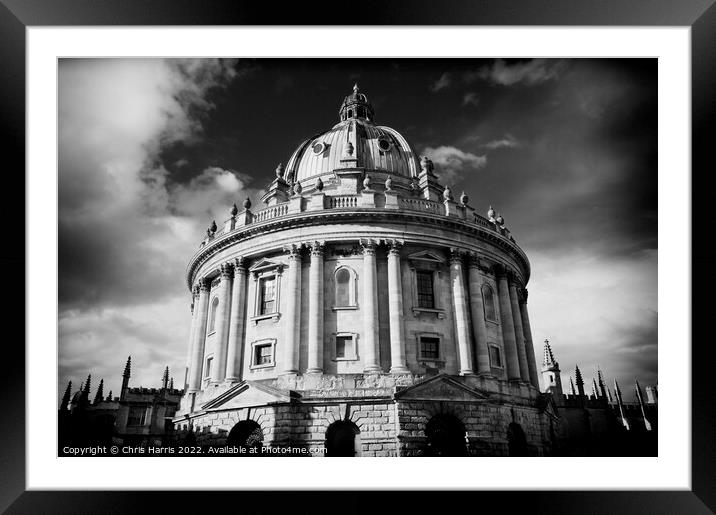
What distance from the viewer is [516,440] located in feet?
67.8

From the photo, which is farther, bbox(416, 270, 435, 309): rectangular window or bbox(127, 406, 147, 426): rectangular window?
bbox(416, 270, 435, 309): rectangular window

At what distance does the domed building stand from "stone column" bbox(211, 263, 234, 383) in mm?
54

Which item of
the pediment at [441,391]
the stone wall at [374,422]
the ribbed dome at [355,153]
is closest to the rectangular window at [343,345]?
the stone wall at [374,422]

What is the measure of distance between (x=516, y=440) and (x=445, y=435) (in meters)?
3.64

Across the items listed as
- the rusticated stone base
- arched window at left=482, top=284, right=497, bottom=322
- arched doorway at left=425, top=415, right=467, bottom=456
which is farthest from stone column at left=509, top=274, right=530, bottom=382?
arched doorway at left=425, top=415, right=467, bottom=456

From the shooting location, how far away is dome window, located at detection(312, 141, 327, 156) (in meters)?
29.3

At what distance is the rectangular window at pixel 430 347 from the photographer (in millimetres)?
21219

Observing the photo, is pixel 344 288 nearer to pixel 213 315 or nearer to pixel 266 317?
pixel 266 317

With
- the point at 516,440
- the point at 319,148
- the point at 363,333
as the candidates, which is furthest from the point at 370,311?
the point at 319,148

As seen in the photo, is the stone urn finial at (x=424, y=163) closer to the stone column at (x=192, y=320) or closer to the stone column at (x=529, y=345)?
Result: the stone column at (x=529, y=345)

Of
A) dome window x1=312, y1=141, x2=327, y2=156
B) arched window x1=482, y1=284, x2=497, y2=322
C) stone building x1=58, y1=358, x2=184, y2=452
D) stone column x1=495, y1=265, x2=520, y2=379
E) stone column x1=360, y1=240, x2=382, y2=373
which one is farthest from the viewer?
dome window x1=312, y1=141, x2=327, y2=156

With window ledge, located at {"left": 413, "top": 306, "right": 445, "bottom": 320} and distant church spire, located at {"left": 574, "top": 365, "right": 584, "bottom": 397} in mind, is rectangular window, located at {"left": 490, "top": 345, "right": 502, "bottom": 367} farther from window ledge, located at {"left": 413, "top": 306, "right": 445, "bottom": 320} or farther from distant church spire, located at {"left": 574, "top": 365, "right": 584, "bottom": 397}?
distant church spire, located at {"left": 574, "top": 365, "right": 584, "bottom": 397}
